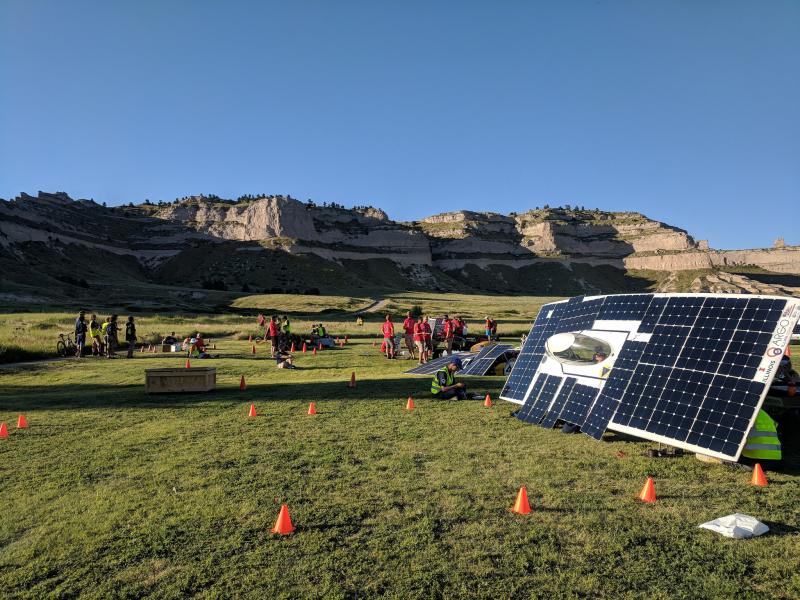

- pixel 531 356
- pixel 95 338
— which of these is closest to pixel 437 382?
pixel 531 356

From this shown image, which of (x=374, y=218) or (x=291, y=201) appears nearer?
(x=291, y=201)

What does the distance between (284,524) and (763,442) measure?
276 inches

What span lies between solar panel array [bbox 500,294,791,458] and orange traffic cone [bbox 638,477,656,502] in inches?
58.1

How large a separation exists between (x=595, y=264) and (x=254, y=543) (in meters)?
187

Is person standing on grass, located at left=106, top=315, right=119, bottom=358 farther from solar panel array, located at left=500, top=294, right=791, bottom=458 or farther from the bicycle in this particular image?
solar panel array, located at left=500, top=294, right=791, bottom=458

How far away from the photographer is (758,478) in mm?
7020

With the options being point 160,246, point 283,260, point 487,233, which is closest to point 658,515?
point 283,260

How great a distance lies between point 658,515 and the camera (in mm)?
6109

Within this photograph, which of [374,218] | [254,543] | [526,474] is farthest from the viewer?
[374,218]

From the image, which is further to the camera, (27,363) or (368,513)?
(27,363)

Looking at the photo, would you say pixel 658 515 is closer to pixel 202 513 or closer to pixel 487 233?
pixel 202 513

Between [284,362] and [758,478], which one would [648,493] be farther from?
[284,362]

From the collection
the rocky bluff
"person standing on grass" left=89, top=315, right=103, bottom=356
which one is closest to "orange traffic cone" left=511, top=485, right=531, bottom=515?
"person standing on grass" left=89, top=315, right=103, bottom=356

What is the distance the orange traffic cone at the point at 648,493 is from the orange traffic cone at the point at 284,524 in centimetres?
444
